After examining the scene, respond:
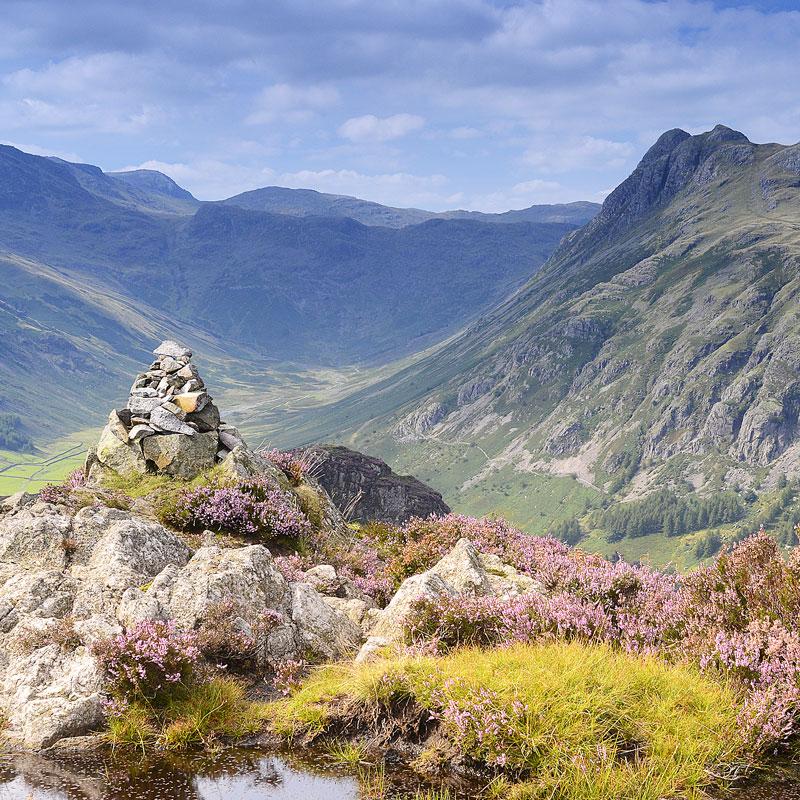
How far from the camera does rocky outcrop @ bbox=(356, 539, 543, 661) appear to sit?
12.7 meters

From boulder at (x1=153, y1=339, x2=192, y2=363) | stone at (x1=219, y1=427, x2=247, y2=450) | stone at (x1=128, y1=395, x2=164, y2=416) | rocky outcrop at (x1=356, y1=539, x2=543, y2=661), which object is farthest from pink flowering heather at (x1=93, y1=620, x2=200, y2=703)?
boulder at (x1=153, y1=339, x2=192, y2=363)

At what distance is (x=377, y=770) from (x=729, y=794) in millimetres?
4120

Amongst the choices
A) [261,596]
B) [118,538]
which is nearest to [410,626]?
[261,596]

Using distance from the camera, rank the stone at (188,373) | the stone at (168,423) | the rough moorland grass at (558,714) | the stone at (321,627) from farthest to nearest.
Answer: the stone at (188,373)
the stone at (168,423)
the stone at (321,627)
the rough moorland grass at (558,714)

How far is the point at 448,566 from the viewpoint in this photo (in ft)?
50.6

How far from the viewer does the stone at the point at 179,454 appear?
20297 mm

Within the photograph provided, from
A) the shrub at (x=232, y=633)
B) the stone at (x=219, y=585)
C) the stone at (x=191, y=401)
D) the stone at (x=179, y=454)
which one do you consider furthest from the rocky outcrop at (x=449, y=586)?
the stone at (x=191, y=401)

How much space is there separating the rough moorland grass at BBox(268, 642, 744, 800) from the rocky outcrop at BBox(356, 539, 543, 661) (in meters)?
1.27

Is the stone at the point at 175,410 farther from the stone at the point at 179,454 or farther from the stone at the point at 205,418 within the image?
the stone at the point at 179,454

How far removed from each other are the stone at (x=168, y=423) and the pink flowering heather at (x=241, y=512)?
261 centimetres

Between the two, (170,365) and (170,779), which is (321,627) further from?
(170,365)

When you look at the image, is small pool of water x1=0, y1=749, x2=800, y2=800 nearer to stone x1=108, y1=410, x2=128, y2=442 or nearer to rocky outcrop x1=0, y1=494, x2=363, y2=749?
rocky outcrop x1=0, y1=494, x2=363, y2=749

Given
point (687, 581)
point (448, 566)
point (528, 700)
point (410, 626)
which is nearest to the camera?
point (528, 700)

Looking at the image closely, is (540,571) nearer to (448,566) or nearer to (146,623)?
(448,566)
